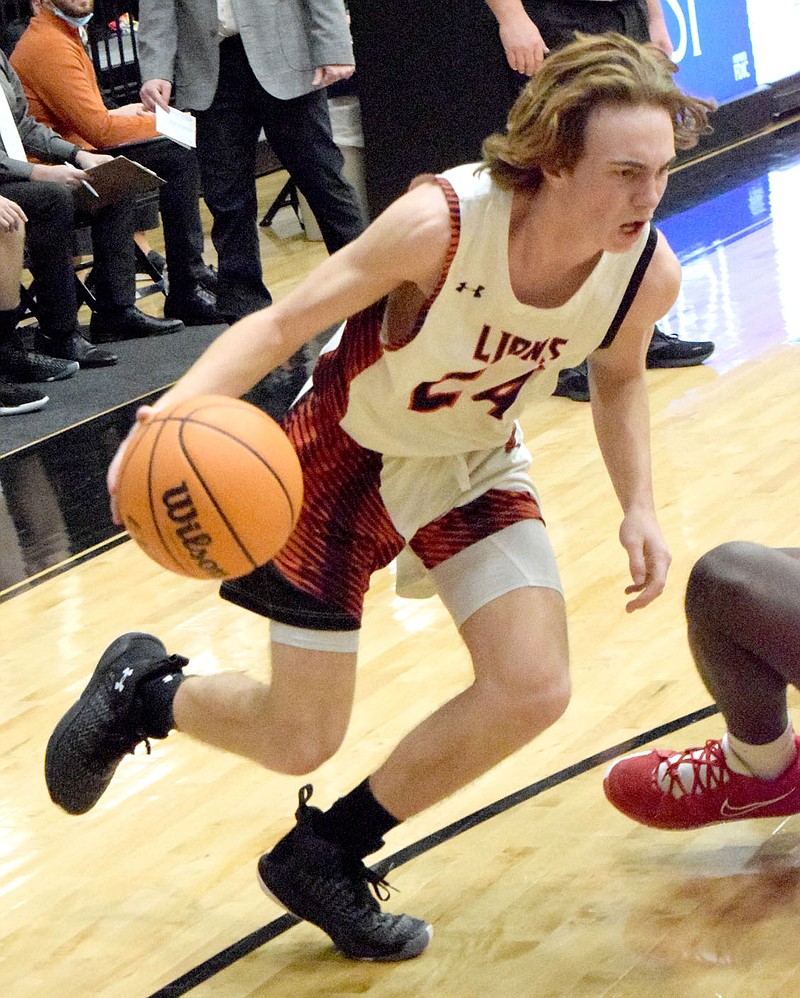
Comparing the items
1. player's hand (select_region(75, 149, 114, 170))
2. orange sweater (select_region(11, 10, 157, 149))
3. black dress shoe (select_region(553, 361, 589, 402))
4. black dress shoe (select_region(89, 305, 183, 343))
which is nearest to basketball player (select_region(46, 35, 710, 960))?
black dress shoe (select_region(553, 361, 589, 402))

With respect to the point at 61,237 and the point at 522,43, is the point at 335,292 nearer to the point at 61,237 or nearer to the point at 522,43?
the point at 522,43

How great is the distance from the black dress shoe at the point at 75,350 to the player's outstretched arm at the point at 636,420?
407cm

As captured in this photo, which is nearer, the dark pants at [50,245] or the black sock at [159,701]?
the black sock at [159,701]

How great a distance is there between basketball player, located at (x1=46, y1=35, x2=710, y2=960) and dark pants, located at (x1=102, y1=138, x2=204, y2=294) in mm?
4567

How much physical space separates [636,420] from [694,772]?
2.00ft

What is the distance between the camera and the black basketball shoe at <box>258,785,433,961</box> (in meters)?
2.38

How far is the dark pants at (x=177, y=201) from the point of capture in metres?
6.81

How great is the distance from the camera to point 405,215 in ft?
7.32

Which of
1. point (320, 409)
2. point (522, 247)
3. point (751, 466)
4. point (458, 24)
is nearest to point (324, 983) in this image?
point (320, 409)

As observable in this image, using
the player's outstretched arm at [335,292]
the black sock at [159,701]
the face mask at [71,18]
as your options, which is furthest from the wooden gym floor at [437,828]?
the face mask at [71,18]

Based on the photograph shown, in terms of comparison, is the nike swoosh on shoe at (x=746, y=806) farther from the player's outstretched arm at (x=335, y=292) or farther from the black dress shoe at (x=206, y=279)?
the black dress shoe at (x=206, y=279)

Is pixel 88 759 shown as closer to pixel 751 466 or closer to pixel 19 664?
pixel 19 664

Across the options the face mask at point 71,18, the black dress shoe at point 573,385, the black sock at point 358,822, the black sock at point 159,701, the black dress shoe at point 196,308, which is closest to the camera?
the black sock at point 358,822

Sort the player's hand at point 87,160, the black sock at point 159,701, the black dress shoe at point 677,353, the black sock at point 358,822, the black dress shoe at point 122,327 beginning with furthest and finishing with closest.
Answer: the black dress shoe at point 122,327 → the player's hand at point 87,160 → the black dress shoe at point 677,353 → the black sock at point 159,701 → the black sock at point 358,822
